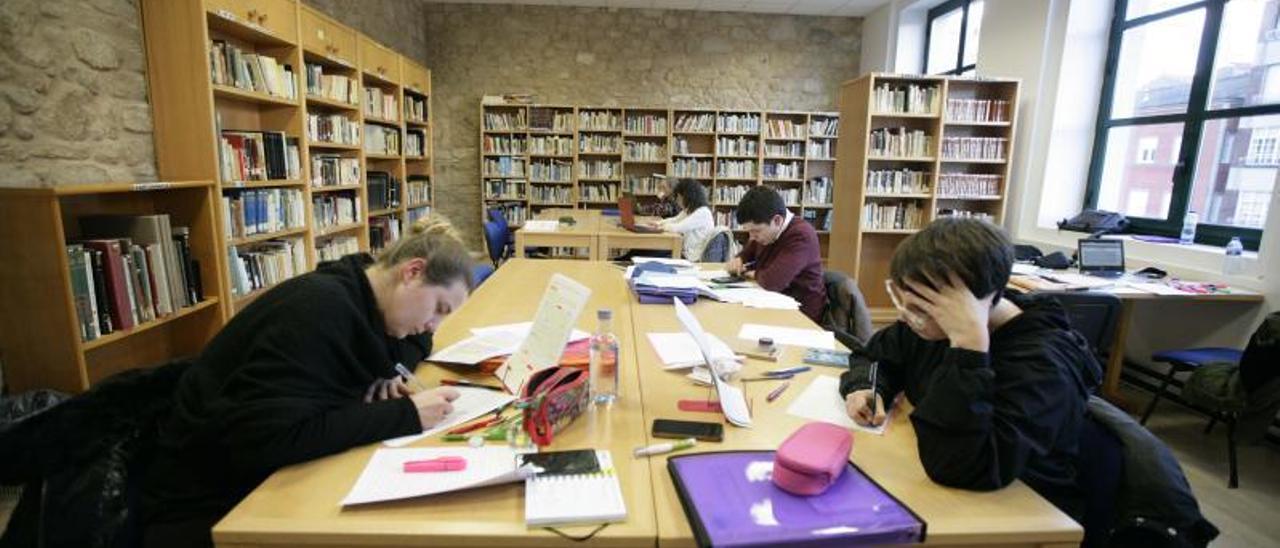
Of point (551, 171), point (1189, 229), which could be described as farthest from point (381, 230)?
point (1189, 229)

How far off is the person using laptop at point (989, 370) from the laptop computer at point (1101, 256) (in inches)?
129

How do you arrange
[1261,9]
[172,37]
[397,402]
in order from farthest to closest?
[1261,9]
[172,37]
[397,402]

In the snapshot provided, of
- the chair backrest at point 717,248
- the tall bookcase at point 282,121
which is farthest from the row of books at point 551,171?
the chair backrest at point 717,248

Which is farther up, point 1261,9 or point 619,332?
point 1261,9

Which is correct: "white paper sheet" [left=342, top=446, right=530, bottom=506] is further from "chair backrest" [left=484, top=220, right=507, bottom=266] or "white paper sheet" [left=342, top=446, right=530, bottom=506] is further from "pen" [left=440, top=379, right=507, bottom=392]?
"chair backrest" [left=484, top=220, right=507, bottom=266]

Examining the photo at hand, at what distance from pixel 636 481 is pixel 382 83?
223 inches

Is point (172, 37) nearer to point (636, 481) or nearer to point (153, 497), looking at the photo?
point (153, 497)

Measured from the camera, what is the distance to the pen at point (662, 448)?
1.24 meters

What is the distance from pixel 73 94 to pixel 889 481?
10.8ft

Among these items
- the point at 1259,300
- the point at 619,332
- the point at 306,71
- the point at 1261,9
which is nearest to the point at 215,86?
the point at 306,71

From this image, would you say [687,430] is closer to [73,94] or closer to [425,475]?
[425,475]

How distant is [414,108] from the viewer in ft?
21.8

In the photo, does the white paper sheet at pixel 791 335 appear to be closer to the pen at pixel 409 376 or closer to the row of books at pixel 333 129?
the pen at pixel 409 376

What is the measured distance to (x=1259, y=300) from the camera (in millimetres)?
3285
